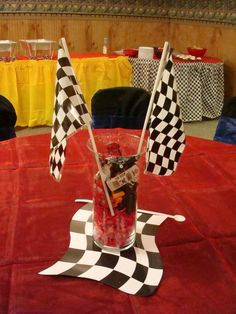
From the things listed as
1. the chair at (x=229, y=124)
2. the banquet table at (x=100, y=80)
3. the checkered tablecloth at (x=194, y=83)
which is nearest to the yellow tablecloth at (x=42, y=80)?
the banquet table at (x=100, y=80)

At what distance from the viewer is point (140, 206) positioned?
3.43 ft

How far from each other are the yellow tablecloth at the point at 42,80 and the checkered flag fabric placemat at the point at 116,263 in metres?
2.83

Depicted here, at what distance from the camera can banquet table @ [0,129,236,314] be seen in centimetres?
71

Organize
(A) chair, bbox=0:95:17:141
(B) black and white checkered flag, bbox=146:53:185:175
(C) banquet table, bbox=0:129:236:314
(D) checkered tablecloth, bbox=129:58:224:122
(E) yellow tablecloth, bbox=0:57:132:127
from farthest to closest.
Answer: (D) checkered tablecloth, bbox=129:58:224:122, (E) yellow tablecloth, bbox=0:57:132:127, (A) chair, bbox=0:95:17:141, (B) black and white checkered flag, bbox=146:53:185:175, (C) banquet table, bbox=0:129:236:314

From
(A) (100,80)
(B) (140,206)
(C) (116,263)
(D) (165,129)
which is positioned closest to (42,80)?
(A) (100,80)

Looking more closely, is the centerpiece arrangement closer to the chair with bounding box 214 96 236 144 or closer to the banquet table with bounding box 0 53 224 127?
the chair with bounding box 214 96 236 144

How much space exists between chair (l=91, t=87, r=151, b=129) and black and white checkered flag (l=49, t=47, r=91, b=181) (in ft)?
3.70

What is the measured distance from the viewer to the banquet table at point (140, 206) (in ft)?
2.33

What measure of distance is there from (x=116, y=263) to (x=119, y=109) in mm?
1221

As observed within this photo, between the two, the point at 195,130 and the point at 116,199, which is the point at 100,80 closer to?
the point at 195,130

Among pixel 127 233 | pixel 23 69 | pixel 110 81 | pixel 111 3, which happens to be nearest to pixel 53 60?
pixel 23 69

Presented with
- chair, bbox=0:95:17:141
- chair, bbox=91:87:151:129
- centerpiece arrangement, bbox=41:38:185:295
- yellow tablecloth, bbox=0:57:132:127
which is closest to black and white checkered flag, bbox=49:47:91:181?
centerpiece arrangement, bbox=41:38:185:295

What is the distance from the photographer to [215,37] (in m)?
4.65

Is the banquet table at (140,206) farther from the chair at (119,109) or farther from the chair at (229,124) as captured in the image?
the chair at (119,109)
